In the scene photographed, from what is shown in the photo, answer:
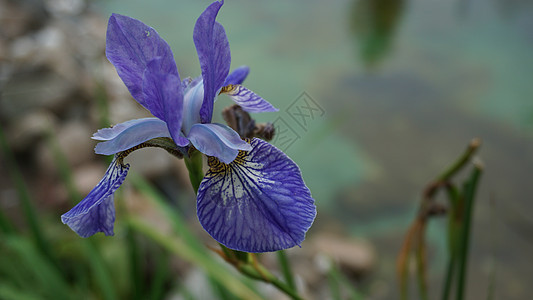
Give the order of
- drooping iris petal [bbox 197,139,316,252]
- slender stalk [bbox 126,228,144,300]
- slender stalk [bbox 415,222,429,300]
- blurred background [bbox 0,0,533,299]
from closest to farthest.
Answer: drooping iris petal [bbox 197,139,316,252] → slender stalk [bbox 415,222,429,300] → slender stalk [bbox 126,228,144,300] → blurred background [bbox 0,0,533,299]

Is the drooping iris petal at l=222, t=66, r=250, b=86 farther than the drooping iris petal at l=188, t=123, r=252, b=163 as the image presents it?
Yes

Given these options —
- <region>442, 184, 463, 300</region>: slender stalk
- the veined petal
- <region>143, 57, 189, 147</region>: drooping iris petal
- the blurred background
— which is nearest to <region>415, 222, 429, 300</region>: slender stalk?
<region>442, 184, 463, 300</region>: slender stalk

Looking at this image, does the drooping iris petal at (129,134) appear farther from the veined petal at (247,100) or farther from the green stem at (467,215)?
the green stem at (467,215)

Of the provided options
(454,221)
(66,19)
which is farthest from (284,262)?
(66,19)

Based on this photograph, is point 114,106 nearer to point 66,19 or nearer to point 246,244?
point 66,19

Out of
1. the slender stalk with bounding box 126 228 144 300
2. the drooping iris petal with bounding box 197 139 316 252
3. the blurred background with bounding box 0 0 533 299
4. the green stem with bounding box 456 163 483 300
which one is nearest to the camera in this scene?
the drooping iris petal with bounding box 197 139 316 252

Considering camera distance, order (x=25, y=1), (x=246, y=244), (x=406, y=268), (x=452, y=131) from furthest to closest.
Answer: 1. (x=25, y=1)
2. (x=452, y=131)
3. (x=406, y=268)
4. (x=246, y=244)

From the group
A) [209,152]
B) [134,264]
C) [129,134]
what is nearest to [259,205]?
[209,152]

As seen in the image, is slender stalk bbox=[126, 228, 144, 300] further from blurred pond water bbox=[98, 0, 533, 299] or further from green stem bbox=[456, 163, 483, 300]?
green stem bbox=[456, 163, 483, 300]

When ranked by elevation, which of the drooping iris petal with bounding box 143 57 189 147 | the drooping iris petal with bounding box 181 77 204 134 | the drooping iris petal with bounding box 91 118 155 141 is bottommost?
the drooping iris petal with bounding box 91 118 155 141
